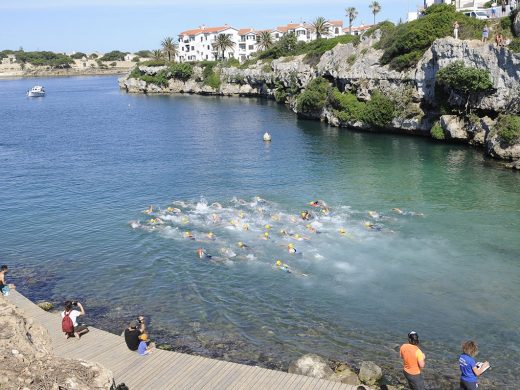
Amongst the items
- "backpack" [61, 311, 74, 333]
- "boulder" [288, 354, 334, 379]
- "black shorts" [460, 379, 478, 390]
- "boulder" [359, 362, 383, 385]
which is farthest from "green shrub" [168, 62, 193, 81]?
"black shorts" [460, 379, 478, 390]

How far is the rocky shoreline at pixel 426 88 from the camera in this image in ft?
182

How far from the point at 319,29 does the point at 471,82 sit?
273 feet

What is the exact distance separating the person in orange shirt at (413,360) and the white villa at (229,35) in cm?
15915

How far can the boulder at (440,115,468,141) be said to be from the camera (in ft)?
209

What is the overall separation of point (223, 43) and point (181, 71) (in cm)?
1827

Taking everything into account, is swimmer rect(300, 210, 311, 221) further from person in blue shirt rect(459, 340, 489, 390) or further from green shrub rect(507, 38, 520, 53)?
green shrub rect(507, 38, 520, 53)

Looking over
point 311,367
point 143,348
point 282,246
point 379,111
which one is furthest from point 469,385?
point 379,111

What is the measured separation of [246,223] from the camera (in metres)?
39.7

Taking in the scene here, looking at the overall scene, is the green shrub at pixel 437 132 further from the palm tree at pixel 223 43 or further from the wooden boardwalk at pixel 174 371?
the palm tree at pixel 223 43

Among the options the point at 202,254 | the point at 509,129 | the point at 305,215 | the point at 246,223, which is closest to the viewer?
the point at 202,254

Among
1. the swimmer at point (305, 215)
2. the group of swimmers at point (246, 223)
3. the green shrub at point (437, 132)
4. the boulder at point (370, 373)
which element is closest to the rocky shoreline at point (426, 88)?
the green shrub at point (437, 132)

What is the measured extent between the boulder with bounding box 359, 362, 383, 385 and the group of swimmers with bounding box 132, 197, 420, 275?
11.2 m

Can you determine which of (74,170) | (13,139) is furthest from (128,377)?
(13,139)

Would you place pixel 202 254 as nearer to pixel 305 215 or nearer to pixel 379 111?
pixel 305 215
